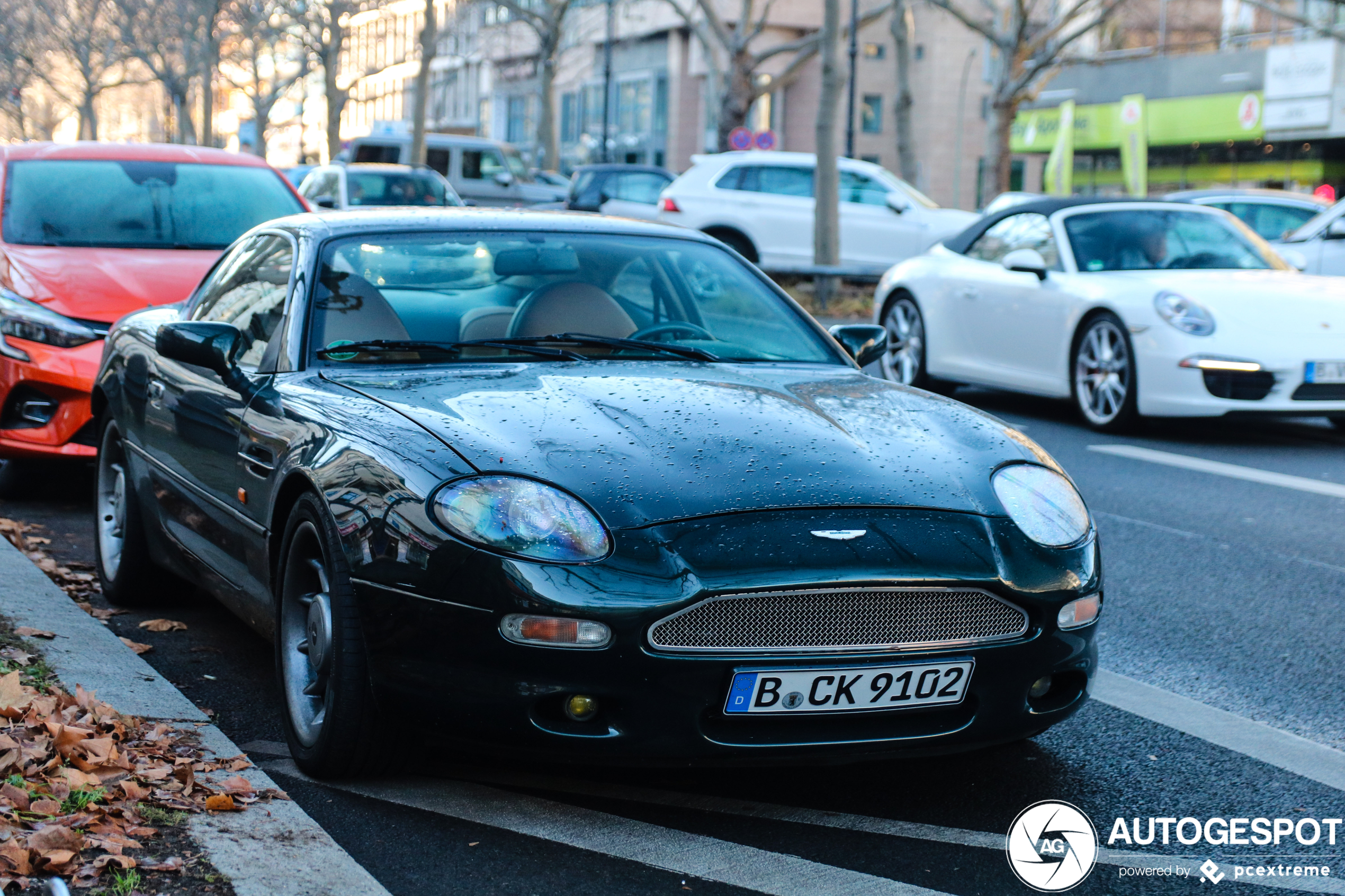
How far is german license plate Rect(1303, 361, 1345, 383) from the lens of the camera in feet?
31.9

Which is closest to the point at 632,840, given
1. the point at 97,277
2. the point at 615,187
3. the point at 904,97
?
the point at 97,277

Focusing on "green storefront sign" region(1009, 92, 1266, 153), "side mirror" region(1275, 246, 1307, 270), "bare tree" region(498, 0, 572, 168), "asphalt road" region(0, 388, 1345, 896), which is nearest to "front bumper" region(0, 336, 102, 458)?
"asphalt road" region(0, 388, 1345, 896)

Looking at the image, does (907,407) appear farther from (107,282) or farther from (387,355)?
(107,282)

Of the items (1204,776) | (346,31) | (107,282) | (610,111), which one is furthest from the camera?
(610,111)

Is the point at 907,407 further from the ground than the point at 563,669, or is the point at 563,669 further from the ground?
the point at 907,407

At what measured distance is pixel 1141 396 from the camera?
10.2 metres

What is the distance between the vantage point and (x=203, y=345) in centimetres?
462

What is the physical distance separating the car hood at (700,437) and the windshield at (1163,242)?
6892 millimetres

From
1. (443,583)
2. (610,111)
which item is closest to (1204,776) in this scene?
(443,583)

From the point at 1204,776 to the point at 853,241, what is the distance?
60.0 ft

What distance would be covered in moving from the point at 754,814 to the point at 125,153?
6.83 meters

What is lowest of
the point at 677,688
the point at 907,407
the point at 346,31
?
the point at 677,688

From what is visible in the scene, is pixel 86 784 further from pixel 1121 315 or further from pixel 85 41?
pixel 85 41

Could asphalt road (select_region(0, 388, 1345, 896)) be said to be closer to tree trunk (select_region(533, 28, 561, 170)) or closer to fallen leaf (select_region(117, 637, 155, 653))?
fallen leaf (select_region(117, 637, 155, 653))
